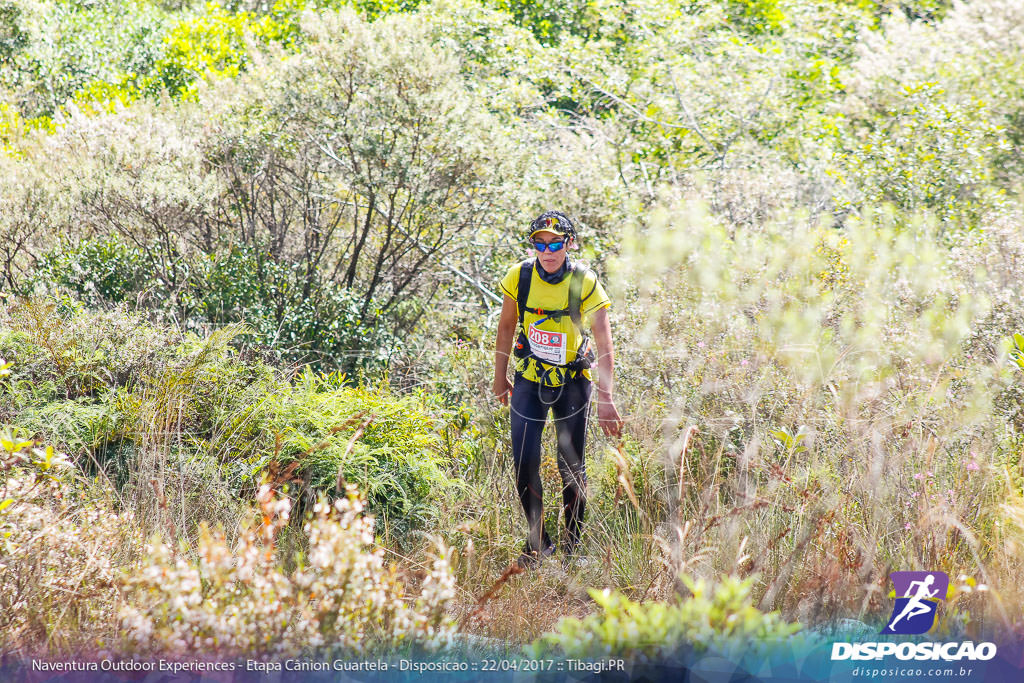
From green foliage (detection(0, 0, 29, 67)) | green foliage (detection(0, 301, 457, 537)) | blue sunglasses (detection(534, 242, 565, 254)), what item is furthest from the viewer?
green foliage (detection(0, 0, 29, 67))

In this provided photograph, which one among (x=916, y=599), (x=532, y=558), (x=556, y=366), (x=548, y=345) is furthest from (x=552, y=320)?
(x=916, y=599)

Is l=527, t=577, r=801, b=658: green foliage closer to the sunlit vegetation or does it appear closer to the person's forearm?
the sunlit vegetation

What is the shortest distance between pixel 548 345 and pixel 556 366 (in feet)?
0.37

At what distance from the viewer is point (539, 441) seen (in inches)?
160

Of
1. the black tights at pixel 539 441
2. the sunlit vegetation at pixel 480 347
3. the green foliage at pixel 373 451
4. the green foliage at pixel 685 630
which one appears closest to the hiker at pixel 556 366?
the black tights at pixel 539 441

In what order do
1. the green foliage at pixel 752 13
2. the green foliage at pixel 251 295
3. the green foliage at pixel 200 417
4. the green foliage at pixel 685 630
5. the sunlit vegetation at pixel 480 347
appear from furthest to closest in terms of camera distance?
the green foliage at pixel 752 13
the green foliage at pixel 251 295
the green foliage at pixel 200 417
the sunlit vegetation at pixel 480 347
the green foliage at pixel 685 630

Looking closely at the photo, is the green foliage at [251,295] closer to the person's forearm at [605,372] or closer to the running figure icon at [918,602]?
the person's forearm at [605,372]

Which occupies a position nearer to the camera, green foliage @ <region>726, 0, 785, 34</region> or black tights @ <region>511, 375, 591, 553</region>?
black tights @ <region>511, 375, 591, 553</region>

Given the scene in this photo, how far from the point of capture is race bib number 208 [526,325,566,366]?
4.04m

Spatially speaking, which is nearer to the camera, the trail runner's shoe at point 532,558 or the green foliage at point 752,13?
the trail runner's shoe at point 532,558

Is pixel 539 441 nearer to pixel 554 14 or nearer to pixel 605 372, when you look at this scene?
pixel 605 372

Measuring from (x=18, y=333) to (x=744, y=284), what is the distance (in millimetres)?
4621

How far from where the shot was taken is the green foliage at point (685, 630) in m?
2.23

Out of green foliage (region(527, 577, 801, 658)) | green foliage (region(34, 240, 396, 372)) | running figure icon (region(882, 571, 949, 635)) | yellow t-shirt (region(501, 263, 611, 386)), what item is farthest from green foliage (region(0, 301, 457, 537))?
running figure icon (region(882, 571, 949, 635))
